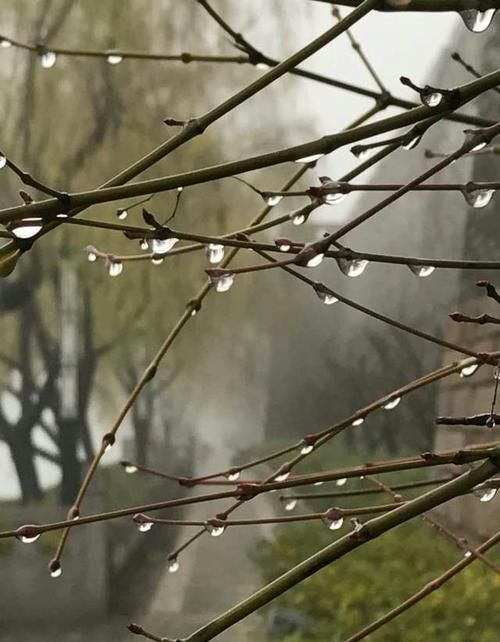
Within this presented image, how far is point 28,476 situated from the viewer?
1.13m

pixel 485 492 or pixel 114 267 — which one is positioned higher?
pixel 114 267

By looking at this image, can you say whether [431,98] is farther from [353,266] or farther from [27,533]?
[27,533]

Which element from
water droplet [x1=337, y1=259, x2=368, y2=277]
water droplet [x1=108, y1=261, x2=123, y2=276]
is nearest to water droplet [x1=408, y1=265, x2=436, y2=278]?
water droplet [x1=337, y1=259, x2=368, y2=277]

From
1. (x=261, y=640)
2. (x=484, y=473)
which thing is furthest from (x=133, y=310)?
(x=484, y=473)

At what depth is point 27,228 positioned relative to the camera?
233mm

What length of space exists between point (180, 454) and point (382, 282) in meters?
0.38

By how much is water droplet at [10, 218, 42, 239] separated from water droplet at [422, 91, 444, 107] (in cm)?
14

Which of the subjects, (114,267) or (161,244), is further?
(114,267)

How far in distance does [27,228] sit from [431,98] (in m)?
0.14

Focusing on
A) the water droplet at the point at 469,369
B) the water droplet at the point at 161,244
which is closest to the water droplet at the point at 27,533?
the water droplet at the point at 161,244

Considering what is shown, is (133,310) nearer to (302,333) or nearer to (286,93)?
(302,333)

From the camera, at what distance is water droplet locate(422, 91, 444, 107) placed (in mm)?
282

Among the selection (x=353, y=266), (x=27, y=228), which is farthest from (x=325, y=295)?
(x=27, y=228)

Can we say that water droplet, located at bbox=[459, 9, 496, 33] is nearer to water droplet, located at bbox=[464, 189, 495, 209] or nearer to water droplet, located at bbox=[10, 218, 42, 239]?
water droplet, located at bbox=[464, 189, 495, 209]
